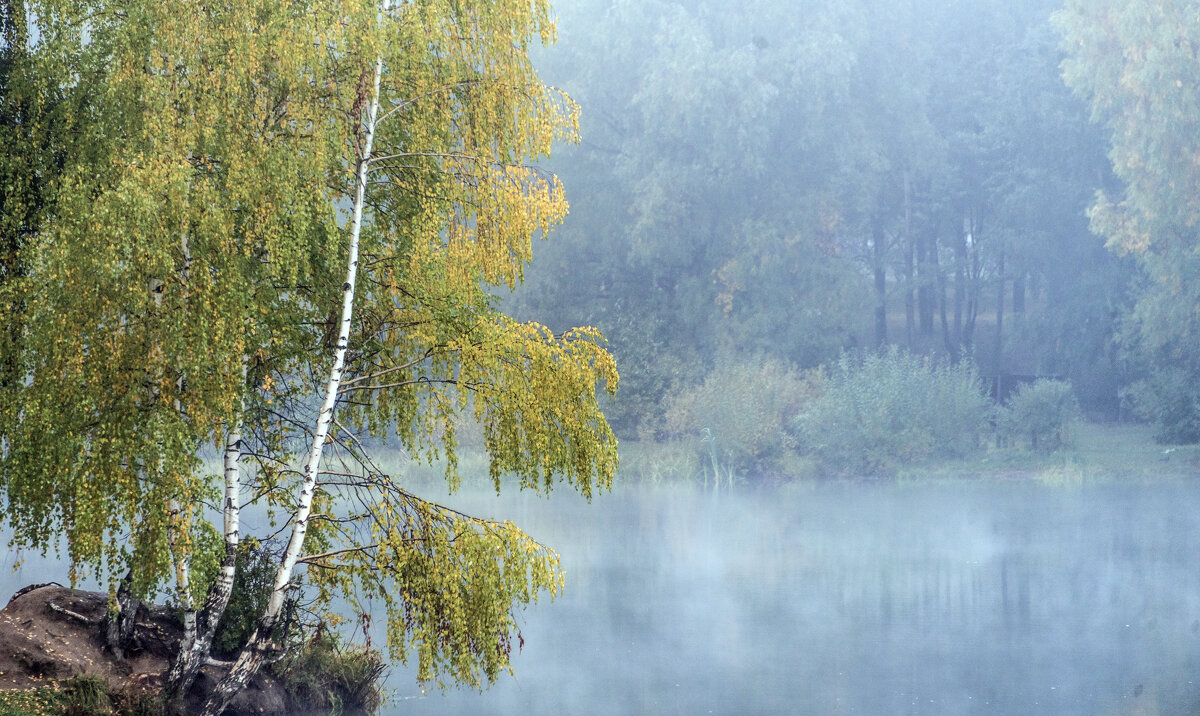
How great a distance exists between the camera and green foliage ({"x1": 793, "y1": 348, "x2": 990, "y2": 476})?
3225 cm

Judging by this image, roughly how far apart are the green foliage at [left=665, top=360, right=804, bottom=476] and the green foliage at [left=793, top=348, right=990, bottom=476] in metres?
0.81

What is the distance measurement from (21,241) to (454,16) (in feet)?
11.5

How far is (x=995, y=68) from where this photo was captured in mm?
43875

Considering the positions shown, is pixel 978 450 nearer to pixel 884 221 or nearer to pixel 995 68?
pixel 884 221

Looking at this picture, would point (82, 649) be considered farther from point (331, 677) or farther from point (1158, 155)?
point (1158, 155)

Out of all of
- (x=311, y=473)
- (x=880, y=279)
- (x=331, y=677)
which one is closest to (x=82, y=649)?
(x=311, y=473)

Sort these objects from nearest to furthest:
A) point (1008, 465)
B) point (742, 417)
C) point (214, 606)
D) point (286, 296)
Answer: point (214, 606) < point (286, 296) < point (1008, 465) < point (742, 417)

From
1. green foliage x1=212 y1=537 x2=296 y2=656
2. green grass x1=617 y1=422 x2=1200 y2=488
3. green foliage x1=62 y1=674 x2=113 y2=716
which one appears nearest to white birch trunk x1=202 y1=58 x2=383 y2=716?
green foliage x1=212 y1=537 x2=296 y2=656

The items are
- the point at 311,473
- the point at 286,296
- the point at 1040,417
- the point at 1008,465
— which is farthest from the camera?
the point at 1040,417

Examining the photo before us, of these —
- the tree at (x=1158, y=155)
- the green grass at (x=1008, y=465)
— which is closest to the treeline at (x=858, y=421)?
the green grass at (x=1008, y=465)

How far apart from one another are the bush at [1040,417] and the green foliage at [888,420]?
1.14m

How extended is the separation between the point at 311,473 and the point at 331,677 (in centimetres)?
301

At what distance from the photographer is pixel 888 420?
32.3 meters

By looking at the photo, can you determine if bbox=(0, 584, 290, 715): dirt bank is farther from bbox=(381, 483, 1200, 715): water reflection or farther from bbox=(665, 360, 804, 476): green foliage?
bbox=(665, 360, 804, 476): green foliage
